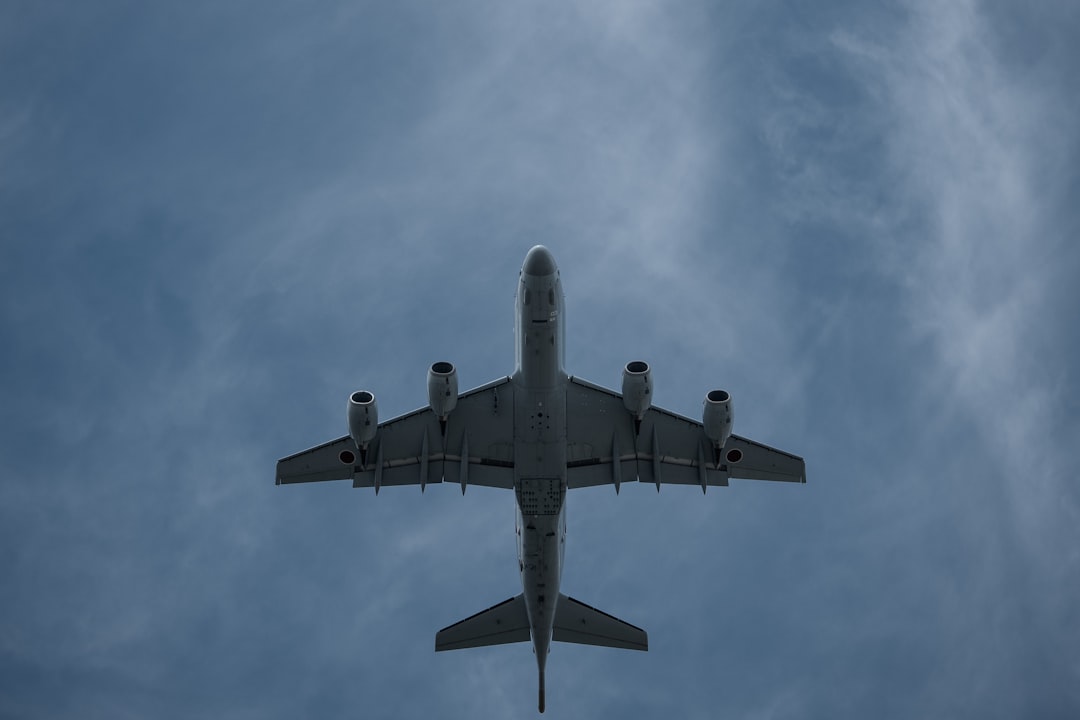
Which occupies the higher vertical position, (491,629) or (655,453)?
(655,453)

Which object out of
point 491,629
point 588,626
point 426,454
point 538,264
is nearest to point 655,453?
point 588,626

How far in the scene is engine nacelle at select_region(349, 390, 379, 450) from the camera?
49.0 metres

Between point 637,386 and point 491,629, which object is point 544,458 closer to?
point 637,386

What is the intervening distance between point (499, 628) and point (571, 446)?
850cm

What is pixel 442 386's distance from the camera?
161 ft

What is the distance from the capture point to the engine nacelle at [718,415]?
49.7 meters

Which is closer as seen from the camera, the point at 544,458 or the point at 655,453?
the point at 544,458

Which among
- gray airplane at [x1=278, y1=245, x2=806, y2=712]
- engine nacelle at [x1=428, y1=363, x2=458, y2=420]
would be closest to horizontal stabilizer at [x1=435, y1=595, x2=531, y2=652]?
gray airplane at [x1=278, y1=245, x2=806, y2=712]

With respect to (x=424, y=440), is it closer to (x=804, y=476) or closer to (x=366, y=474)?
(x=366, y=474)

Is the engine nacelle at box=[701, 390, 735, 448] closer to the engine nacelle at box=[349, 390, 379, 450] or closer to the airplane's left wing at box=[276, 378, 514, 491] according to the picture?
the airplane's left wing at box=[276, 378, 514, 491]

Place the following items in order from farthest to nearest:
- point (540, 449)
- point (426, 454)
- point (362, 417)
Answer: point (426, 454)
point (540, 449)
point (362, 417)

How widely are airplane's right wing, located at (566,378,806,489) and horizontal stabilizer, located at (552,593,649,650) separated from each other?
545 cm

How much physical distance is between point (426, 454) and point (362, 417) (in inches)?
199

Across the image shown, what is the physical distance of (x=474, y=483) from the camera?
53500 mm
